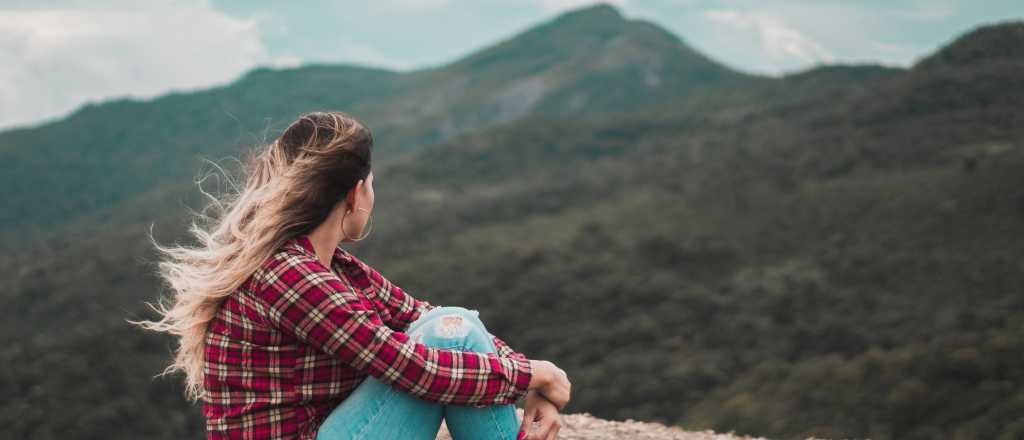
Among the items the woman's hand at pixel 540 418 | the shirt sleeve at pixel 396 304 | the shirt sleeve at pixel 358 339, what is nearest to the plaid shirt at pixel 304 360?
the shirt sleeve at pixel 358 339

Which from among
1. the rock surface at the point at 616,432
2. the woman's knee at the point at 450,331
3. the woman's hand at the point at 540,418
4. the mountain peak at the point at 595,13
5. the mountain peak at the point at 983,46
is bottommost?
the rock surface at the point at 616,432

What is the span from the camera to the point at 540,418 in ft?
8.20

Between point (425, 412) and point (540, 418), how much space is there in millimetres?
354

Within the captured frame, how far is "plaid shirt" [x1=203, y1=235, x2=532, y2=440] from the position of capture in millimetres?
2127

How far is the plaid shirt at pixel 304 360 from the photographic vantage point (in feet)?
6.98

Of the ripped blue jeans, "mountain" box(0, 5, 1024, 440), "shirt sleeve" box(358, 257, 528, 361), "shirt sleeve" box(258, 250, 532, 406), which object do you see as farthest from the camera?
"mountain" box(0, 5, 1024, 440)

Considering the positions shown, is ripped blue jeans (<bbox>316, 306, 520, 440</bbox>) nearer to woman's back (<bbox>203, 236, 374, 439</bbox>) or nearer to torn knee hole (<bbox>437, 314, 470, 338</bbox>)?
torn knee hole (<bbox>437, 314, 470, 338</bbox>)

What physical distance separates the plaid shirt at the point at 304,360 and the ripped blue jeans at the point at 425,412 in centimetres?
6

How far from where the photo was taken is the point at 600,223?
145ft

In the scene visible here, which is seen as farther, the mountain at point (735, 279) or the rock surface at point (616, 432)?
the mountain at point (735, 279)

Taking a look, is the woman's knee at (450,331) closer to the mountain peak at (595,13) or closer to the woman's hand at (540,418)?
the woman's hand at (540,418)

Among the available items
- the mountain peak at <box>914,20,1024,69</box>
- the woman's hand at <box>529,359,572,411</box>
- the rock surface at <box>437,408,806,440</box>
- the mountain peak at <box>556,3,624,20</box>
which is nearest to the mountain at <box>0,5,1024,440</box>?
the mountain peak at <box>914,20,1024,69</box>

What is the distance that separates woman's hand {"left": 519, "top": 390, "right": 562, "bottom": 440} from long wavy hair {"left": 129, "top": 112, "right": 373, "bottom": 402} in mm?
829

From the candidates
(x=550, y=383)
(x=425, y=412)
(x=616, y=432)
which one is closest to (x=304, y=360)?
(x=425, y=412)
